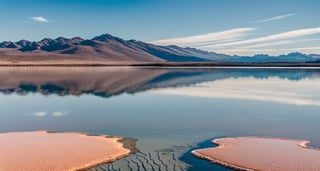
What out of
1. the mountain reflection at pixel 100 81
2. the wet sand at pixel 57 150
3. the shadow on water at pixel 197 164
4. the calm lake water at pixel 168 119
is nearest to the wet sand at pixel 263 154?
the shadow on water at pixel 197 164

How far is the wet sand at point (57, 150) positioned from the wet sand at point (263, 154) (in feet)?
10.8

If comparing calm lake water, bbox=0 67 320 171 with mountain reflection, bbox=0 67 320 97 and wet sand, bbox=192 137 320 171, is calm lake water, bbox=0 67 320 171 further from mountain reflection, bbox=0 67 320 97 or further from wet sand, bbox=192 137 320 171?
mountain reflection, bbox=0 67 320 97

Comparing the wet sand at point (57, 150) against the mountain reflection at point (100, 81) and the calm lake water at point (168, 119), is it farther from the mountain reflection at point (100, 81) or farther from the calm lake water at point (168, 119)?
the mountain reflection at point (100, 81)

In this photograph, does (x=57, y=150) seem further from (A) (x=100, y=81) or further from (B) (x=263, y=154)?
(A) (x=100, y=81)

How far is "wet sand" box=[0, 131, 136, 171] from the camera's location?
483 inches

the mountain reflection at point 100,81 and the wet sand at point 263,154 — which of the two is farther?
the mountain reflection at point 100,81

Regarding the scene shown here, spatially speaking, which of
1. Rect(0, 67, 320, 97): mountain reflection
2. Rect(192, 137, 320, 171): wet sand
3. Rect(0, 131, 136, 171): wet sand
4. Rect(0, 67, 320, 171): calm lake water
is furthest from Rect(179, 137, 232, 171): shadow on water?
Rect(0, 67, 320, 97): mountain reflection

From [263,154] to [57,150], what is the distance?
7698 mm

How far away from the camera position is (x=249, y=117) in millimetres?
21828

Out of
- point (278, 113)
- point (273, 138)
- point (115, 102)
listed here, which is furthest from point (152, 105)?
point (273, 138)

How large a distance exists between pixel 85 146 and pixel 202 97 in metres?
19.0

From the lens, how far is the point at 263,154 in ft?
44.5

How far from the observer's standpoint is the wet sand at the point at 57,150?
1226 centimetres

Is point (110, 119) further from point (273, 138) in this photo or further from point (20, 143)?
point (273, 138)
